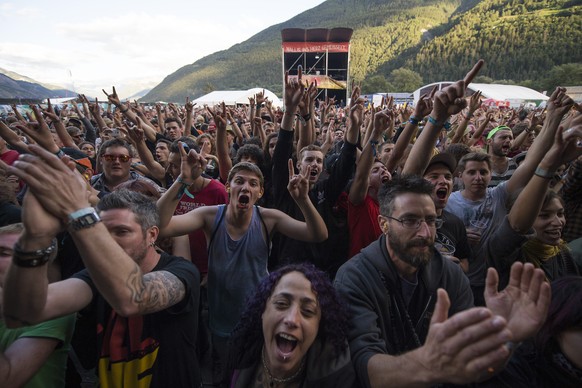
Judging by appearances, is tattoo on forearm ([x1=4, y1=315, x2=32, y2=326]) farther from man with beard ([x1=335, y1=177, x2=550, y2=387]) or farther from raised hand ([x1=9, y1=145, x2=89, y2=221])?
man with beard ([x1=335, y1=177, x2=550, y2=387])

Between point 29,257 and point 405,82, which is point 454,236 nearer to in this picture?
point 29,257

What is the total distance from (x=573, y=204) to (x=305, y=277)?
275 centimetres

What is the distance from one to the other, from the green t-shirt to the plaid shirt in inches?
145

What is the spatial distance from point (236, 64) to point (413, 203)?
130 meters

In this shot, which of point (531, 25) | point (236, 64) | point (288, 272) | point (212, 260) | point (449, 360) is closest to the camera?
point (449, 360)

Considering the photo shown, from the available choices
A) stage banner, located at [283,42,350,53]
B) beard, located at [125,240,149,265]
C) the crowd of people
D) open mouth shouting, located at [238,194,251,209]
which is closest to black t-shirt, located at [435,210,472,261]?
the crowd of people

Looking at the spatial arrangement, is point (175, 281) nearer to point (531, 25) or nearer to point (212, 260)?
point (212, 260)

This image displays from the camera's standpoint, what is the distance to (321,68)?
92.4 feet

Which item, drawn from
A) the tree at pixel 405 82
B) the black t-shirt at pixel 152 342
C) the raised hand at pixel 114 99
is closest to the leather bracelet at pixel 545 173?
the black t-shirt at pixel 152 342

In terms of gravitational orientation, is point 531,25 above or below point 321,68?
above

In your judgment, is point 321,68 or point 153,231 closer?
point 153,231

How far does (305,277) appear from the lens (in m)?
1.67

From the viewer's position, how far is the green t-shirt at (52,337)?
1429mm

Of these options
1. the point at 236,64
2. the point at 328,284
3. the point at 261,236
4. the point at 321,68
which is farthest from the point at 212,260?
the point at 236,64
